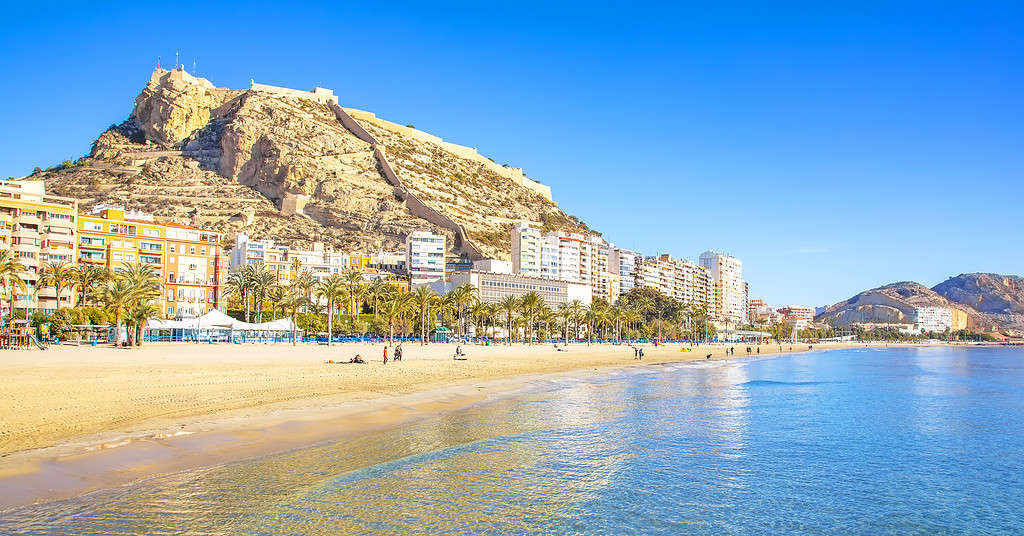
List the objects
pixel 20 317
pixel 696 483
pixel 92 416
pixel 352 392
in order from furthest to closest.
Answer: pixel 20 317, pixel 352 392, pixel 92 416, pixel 696 483

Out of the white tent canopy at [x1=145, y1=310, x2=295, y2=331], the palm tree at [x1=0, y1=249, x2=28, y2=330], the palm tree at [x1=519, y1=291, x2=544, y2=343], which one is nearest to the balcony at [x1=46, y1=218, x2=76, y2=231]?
the palm tree at [x1=0, y1=249, x2=28, y2=330]

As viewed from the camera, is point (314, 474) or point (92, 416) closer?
point (314, 474)

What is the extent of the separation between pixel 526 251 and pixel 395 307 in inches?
2518

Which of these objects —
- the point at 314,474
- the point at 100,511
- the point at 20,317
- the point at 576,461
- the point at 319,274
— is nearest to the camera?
the point at 100,511

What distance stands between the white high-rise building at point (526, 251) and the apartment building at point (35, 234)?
253ft

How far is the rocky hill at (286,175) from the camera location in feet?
430

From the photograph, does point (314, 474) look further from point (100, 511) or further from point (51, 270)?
point (51, 270)

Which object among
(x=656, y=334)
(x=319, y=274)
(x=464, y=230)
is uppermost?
(x=464, y=230)

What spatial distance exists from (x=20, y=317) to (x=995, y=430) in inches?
2554

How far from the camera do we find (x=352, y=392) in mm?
26344

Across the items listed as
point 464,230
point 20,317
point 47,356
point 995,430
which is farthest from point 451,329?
point 995,430

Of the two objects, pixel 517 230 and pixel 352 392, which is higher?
pixel 517 230

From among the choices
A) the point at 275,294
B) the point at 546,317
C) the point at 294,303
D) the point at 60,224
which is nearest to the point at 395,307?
the point at 294,303

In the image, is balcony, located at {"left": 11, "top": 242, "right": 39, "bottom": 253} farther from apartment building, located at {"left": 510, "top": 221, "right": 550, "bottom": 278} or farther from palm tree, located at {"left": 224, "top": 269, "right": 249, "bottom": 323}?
apartment building, located at {"left": 510, "top": 221, "right": 550, "bottom": 278}
